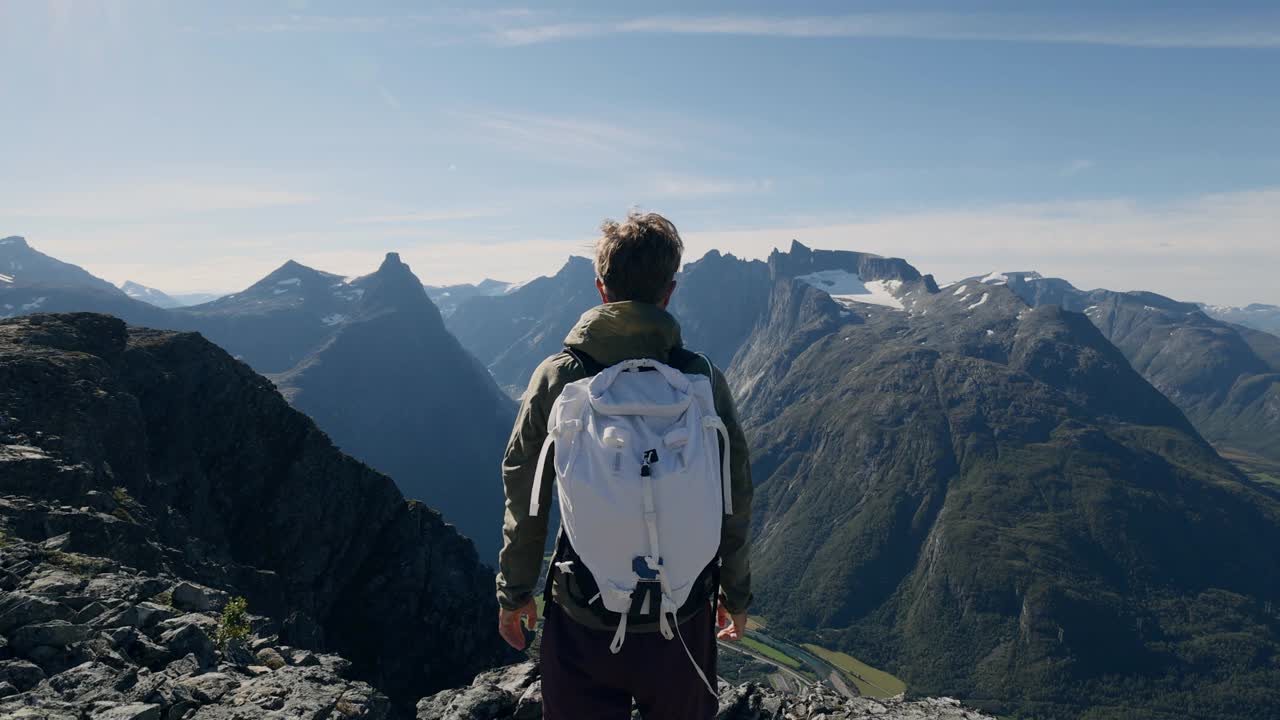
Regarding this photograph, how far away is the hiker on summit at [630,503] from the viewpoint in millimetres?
5863

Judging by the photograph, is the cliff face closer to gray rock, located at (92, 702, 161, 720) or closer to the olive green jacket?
gray rock, located at (92, 702, 161, 720)

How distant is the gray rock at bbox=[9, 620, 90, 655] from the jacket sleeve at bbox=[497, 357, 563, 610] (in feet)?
34.7

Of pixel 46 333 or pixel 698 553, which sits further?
pixel 46 333

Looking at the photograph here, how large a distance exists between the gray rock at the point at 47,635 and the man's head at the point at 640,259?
12687mm

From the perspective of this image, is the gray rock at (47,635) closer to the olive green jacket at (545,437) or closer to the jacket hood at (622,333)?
the olive green jacket at (545,437)

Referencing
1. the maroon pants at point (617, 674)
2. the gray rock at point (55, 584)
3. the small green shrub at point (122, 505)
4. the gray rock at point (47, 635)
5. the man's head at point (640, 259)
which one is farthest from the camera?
the small green shrub at point (122, 505)

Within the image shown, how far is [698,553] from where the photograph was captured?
6.08 meters

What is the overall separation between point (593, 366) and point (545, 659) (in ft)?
10.2

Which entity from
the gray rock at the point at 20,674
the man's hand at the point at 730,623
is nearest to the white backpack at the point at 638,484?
the man's hand at the point at 730,623

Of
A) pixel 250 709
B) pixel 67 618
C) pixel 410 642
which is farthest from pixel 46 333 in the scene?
pixel 250 709

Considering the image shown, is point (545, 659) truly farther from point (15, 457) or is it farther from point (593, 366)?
point (15, 457)

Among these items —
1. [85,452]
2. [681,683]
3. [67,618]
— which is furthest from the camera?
[85,452]

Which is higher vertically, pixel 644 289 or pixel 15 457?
pixel 644 289

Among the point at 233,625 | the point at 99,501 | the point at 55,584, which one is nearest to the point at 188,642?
the point at 233,625
